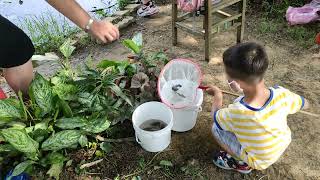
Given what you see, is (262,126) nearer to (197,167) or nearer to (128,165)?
(197,167)

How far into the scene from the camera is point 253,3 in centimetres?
441

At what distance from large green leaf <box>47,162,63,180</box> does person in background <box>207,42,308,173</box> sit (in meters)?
1.09

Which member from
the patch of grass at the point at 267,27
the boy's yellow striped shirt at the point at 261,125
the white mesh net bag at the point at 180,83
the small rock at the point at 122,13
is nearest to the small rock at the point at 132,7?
the small rock at the point at 122,13

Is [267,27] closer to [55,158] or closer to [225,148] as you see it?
[225,148]

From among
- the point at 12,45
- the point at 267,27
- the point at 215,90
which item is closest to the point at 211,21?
the point at 267,27

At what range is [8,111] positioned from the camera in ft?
7.79

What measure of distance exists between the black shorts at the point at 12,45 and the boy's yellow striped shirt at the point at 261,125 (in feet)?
4.34

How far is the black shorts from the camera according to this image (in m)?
2.23

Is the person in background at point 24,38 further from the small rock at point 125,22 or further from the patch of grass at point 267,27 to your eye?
the patch of grass at point 267,27

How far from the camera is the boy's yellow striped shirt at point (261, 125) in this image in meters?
2.06

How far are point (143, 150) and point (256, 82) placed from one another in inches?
39.1

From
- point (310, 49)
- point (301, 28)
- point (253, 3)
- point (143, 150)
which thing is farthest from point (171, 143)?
point (253, 3)

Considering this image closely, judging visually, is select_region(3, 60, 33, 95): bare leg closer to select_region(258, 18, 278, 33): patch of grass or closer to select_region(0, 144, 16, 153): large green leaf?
select_region(0, 144, 16, 153): large green leaf

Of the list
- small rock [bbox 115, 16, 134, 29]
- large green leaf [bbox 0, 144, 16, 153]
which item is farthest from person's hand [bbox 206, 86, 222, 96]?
small rock [bbox 115, 16, 134, 29]
